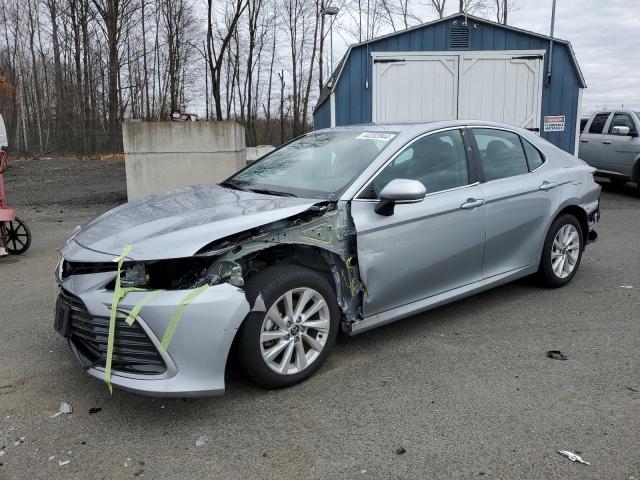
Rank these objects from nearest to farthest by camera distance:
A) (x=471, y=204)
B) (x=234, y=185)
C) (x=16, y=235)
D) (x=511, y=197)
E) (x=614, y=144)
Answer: (x=471, y=204)
(x=234, y=185)
(x=511, y=197)
(x=16, y=235)
(x=614, y=144)

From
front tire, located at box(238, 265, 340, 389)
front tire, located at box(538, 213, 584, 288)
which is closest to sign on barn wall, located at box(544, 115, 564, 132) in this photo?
front tire, located at box(538, 213, 584, 288)

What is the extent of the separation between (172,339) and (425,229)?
75.6 inches

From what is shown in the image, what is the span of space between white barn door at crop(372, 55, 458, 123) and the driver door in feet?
23.2

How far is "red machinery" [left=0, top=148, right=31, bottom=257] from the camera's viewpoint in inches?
261

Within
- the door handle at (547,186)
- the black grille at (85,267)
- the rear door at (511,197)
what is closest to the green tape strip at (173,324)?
the black grille at (85,267)

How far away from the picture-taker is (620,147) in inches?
469

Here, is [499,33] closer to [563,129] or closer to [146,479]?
[563,129]

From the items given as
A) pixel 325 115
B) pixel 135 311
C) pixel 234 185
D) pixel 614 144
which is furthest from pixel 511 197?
pixel 614 144

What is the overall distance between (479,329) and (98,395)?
2.74m

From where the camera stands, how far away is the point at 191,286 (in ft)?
9.81

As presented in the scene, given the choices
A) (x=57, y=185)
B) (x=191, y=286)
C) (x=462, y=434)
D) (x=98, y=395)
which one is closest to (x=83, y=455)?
(x=98, y=395)

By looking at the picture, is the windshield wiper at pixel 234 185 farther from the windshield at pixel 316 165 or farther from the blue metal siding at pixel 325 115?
the blue metal siding at pixel 325 115

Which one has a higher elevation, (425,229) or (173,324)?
(425,229)

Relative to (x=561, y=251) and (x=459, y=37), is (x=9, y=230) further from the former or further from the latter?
(x=459, y=37)
